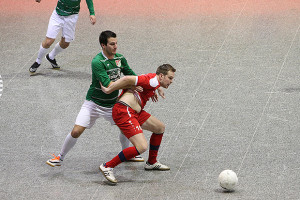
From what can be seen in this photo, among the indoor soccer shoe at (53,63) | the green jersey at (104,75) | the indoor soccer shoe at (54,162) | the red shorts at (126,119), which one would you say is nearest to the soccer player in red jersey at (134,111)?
the red shorts at (126,119)

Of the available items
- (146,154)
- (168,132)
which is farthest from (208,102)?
(146,154)

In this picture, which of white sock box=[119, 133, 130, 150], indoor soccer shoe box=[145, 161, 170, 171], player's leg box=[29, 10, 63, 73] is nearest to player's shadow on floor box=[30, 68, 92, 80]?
player's leg box=[29, 10, 63, 73]

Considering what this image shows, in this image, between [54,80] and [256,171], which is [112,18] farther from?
[256,171]

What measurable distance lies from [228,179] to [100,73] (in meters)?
1.58

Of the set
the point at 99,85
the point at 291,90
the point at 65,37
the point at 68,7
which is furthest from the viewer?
the point at 65,37

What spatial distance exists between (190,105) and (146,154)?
3.91 ft

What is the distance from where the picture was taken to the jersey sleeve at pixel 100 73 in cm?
550

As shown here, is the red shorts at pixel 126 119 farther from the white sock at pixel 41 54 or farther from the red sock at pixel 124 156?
the white sock at pixel 41 54

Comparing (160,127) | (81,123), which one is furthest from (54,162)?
(160,127)

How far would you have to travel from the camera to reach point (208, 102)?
714 cm

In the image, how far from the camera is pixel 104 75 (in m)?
5.51

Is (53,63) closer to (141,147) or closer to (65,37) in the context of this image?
(65,37)

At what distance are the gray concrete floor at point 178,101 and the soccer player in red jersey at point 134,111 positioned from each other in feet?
1.00

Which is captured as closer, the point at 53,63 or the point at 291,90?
the point at 291,90
